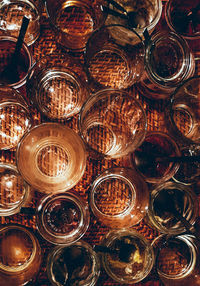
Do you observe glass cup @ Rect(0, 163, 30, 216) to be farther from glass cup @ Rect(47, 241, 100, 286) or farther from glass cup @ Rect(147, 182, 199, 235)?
glass cup @ Rect(147, 182, 199, 235)

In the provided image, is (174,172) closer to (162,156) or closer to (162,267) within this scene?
(162,156)

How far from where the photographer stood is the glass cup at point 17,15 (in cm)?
105

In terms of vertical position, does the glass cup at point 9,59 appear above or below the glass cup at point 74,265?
above

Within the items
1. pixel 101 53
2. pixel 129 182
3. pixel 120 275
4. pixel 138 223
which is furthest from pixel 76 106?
pixel 120 275

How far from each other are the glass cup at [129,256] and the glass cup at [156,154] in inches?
8.9

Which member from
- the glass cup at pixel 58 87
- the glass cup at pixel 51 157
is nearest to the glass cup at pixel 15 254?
the glass cup at pixel 51 157

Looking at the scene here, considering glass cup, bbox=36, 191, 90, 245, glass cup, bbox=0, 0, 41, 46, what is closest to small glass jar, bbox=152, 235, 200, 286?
glass cup, bbox=36, 191, 90, 245

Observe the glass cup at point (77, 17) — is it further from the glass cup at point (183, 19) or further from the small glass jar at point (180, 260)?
the small glass jar at point (180, 260)

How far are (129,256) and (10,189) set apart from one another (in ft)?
1.67

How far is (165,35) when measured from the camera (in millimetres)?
1074

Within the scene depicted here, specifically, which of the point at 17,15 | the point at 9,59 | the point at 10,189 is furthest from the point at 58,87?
the point at 10,189

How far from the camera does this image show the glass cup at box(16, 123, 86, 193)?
91 centimetres

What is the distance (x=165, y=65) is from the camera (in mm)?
1102

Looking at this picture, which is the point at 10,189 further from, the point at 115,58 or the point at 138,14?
the point at 138,14
